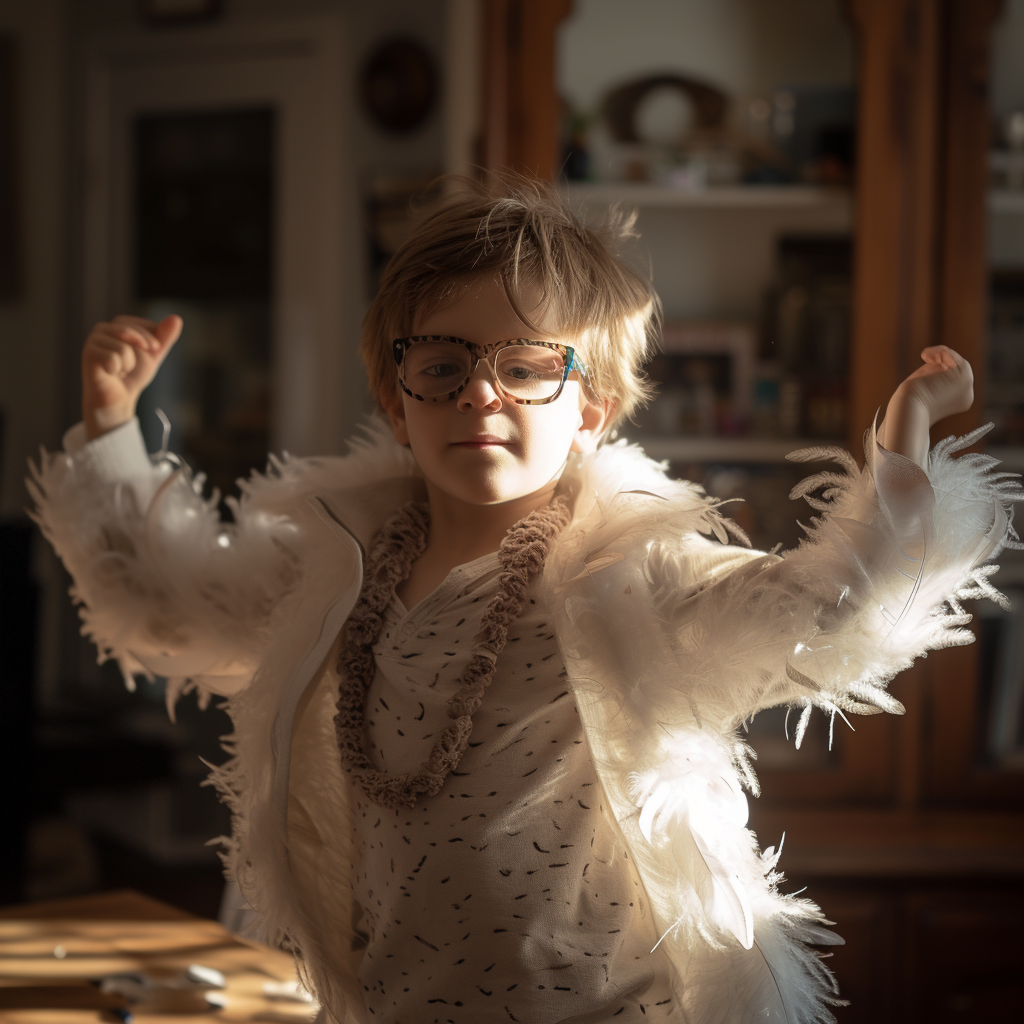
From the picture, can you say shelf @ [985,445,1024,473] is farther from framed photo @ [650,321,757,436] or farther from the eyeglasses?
the eyeglasses

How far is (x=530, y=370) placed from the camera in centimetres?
74

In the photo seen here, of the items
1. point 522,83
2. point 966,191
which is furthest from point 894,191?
point 522,83

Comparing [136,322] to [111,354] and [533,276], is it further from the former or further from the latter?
[533,276]

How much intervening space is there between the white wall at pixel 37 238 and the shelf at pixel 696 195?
70.6 inches

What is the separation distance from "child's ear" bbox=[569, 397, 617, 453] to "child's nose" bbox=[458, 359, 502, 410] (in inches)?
4.0

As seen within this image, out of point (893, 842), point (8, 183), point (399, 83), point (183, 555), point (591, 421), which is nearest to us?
point (591, 421)

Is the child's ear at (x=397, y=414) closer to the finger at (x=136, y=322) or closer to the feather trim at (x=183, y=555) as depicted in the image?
the feather trim at (x=183, y=555)

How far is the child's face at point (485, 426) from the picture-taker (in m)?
→ 0.73

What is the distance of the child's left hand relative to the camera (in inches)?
26.1

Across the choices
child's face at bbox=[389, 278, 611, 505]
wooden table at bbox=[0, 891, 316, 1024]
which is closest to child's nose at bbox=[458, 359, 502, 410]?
child's face at bbox=[389, 278, 611, 505]

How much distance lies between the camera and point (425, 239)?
782 mm

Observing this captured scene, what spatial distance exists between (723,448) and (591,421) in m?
0.95

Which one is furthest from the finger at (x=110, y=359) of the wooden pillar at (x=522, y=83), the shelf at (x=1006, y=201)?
the shelf at (x=1006, y=201)

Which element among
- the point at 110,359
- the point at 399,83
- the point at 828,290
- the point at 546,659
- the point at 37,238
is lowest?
the point at 546,659
